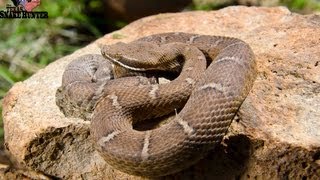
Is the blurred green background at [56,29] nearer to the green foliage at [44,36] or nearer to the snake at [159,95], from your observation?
the green foliage at [44,36]

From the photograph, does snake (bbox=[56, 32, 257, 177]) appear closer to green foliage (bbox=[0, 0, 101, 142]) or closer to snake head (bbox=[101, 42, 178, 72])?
snake head (bbox=[101, 42, 178, 72])

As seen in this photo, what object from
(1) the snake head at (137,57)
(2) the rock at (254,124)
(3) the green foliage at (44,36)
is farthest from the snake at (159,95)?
(3) the green foliage at (44,36)

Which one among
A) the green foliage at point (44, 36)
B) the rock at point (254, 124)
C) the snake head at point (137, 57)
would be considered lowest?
the green foliage at point (44, 36)

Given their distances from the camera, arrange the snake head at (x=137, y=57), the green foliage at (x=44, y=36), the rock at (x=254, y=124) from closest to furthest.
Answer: the rock at (x=254, y=124)
the snake head at (x=137, y=57)
the green foliage at (x=44, y=36)

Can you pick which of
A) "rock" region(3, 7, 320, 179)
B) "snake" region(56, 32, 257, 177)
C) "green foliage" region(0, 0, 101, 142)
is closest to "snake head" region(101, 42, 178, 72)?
"snake" region(56, 32, 257, 177)

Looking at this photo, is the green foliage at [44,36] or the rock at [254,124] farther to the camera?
the green foliage at [44,36]

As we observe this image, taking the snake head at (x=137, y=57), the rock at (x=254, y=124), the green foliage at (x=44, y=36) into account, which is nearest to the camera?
the rock at (x=254, y=124)

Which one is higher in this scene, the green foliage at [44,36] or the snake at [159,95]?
the snake at [159,95]
